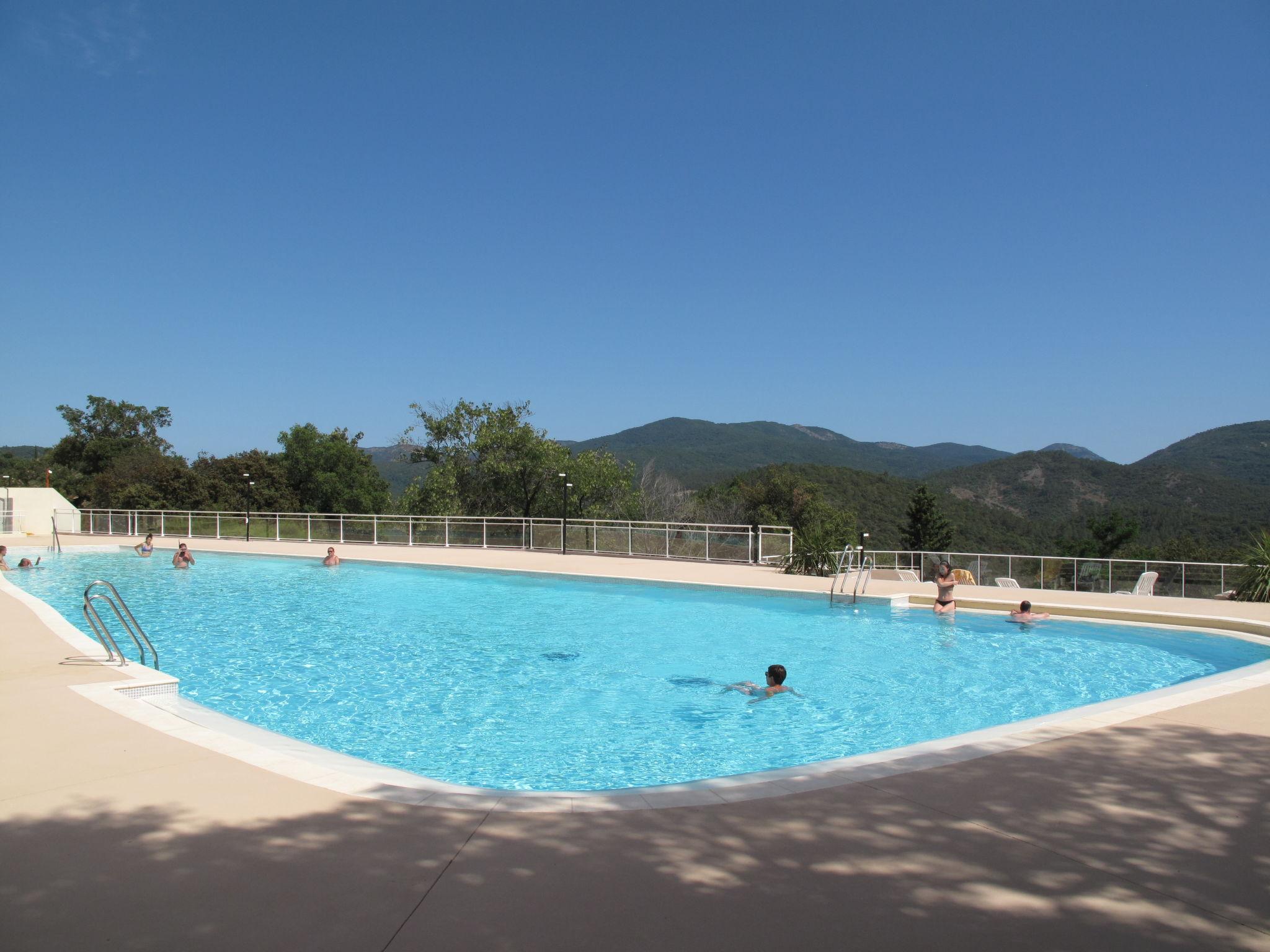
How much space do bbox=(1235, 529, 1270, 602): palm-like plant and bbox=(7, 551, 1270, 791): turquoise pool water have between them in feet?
10.6

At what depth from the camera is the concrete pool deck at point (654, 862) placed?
91.4 inches

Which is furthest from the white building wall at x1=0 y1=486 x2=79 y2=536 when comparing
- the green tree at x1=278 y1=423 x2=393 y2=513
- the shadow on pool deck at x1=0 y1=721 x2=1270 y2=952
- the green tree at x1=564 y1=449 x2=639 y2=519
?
the shadow on pool deck at x1=0 y1=721 x2=1270 y2=952

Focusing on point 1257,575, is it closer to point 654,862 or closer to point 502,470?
point 654,862

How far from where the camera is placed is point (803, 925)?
2352 millimetres

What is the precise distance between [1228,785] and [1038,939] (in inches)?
84.1

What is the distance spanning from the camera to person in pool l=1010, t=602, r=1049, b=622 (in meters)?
10.9

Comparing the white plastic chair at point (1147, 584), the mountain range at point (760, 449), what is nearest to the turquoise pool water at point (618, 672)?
the white plastic chair at point (1147, 584)

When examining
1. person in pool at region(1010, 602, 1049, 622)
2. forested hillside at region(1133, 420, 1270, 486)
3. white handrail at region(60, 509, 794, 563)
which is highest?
forested hillside at region(1133, 420, 1270, 486)

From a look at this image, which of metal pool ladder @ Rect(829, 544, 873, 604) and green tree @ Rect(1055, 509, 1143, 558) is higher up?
metal pool ladder @ Rect(829, 544, 873, 604)

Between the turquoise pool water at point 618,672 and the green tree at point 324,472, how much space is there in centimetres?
3472

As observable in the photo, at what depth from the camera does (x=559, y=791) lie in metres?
3.90

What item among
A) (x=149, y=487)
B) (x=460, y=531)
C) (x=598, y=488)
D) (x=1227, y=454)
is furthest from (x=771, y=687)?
(x=1227, y=454)

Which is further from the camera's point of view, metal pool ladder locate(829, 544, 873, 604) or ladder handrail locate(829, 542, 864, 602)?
ladder handrail locate(829, 542, 864, 602)

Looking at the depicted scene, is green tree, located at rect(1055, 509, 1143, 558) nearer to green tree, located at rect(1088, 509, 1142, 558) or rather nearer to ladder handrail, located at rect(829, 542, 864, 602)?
green tree, located at rect(1088, 509, 1142, 558)
